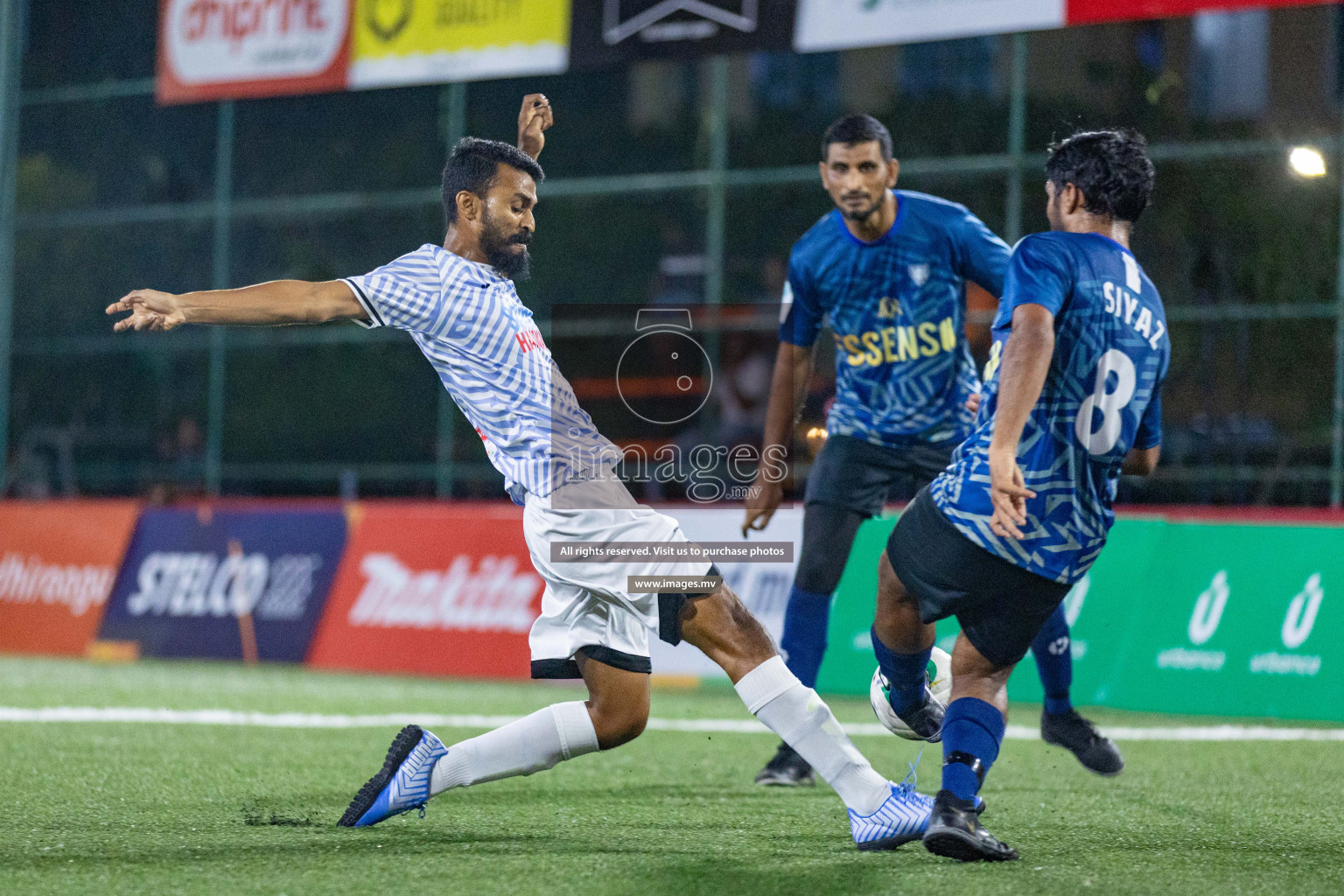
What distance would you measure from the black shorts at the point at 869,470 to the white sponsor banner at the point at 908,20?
640cm

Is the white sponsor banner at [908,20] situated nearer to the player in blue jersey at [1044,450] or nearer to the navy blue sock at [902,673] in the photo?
the player in blue jersey at [1044,450]

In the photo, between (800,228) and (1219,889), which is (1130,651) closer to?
(1219,889)

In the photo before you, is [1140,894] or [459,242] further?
[459,242]

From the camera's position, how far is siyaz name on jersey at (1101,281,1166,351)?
4297mm

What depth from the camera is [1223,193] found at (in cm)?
1375

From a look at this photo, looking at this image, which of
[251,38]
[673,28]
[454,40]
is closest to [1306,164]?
[673,28]

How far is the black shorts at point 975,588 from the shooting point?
14.4ft

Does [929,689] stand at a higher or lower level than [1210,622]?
higher

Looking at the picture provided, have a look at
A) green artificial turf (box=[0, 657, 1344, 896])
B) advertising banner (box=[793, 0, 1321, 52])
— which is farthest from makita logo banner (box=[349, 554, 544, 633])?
advertising banner (box=[793, 0, 1321, 52])

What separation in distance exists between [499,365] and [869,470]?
6.56ft

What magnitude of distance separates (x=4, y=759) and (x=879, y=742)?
365 centimetres

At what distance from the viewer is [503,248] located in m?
4.80

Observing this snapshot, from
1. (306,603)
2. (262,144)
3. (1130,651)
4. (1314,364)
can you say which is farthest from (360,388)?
(1130,651)

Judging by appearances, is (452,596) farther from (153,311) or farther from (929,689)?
(153,311)
